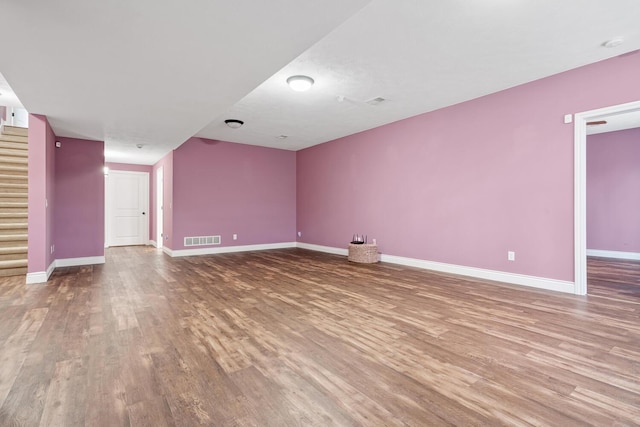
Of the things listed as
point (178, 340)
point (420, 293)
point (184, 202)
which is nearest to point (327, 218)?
point (184, 202)

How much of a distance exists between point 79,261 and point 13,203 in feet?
4.48

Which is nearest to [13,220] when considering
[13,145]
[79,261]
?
[79,261]

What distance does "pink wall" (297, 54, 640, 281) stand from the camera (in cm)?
366

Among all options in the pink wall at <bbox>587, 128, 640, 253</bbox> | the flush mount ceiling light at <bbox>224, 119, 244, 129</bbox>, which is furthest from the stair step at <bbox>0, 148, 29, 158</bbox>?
the pink wall at <bbox>587, 128, 640, 253</bbox>

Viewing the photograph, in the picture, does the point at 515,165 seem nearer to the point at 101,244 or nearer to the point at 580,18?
the point at 580,18

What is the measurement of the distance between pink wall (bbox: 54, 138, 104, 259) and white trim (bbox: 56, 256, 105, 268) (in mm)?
55

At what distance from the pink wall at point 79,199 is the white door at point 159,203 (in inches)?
74.4

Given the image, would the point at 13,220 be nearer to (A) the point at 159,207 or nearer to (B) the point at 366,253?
(A) the point at 159,207

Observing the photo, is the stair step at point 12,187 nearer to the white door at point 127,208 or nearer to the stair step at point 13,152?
the stair step at point 13,152

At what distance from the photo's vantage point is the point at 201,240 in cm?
691

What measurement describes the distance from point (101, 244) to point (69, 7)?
5.07m

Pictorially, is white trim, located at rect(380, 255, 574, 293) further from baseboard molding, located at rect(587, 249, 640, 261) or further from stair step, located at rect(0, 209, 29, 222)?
stair step, located at rect(0, 209, 29, 222)

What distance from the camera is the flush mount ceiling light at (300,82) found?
3.69 metres

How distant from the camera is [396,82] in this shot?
3916 mm
